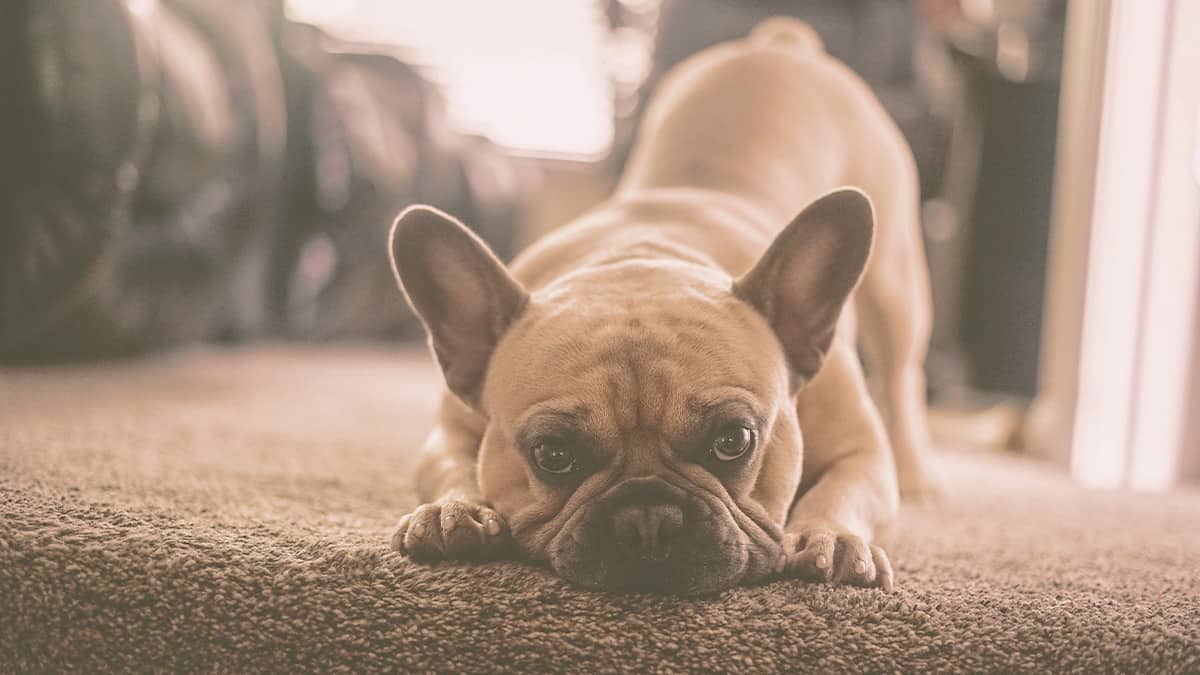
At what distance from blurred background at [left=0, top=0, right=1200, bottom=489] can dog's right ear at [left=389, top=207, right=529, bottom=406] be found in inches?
54.0

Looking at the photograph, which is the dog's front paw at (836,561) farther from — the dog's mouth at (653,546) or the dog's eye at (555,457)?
the dog's eye at (555,457)

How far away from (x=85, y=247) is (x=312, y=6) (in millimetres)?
2871

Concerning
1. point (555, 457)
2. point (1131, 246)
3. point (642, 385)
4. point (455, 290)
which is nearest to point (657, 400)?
point (642, 385)

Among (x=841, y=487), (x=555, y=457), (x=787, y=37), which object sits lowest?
(x=841, y=487)

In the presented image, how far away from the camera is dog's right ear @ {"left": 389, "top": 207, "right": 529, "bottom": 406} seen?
4.71 feet

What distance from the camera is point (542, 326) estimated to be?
4.63ft

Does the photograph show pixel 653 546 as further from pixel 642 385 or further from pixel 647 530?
pixel 642 385

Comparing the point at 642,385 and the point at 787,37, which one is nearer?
the point at 642,385

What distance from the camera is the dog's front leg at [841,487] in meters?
1.24

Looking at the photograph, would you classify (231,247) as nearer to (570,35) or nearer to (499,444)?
(499,444)

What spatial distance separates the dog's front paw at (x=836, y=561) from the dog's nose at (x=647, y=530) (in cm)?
18

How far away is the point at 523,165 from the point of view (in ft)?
17.6

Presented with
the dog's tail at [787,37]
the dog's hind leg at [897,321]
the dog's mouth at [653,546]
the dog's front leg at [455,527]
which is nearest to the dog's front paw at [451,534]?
the dog's front leg at [455,527]

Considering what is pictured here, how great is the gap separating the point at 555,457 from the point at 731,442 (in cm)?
22
